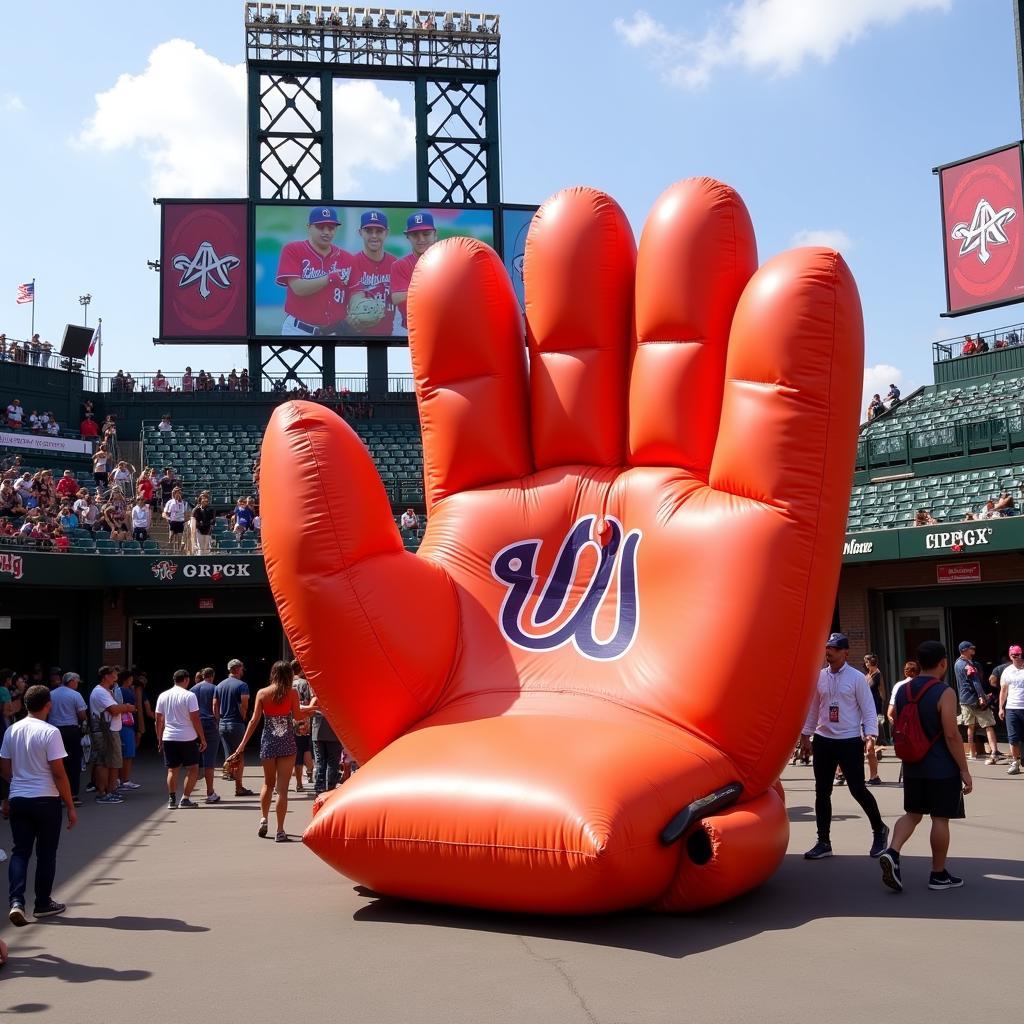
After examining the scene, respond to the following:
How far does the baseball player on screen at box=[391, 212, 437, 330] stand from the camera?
99.6 ft

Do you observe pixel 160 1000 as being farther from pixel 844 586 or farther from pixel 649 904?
pixel 844 586

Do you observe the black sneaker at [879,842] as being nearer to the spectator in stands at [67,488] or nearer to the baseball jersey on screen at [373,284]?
the spectator in stands at [67,488]

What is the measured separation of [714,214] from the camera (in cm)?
780

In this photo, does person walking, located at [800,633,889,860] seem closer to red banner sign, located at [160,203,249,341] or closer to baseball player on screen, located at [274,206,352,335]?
baseball player on screen, located at [274,206,352,335]

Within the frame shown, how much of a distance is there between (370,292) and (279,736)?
72.4 ft

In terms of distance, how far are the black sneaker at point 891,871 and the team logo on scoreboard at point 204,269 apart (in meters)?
26.2

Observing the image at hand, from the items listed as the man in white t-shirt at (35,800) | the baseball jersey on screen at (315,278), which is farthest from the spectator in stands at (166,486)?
the man in white t-shirt at (35,800)

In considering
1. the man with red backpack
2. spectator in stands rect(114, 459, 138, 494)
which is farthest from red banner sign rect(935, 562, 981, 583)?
spectator in stands rect(114, 459, 138, 494)

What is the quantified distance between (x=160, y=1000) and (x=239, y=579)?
573 inches

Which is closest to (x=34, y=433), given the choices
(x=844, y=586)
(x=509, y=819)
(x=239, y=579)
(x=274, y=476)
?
(x=239, y=579)

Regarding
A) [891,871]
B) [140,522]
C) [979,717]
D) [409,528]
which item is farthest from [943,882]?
[140,522]

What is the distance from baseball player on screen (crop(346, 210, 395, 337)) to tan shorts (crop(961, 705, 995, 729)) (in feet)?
64.1

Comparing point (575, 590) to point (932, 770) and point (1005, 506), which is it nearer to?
point (932, 770)

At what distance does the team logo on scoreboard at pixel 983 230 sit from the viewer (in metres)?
28.3
